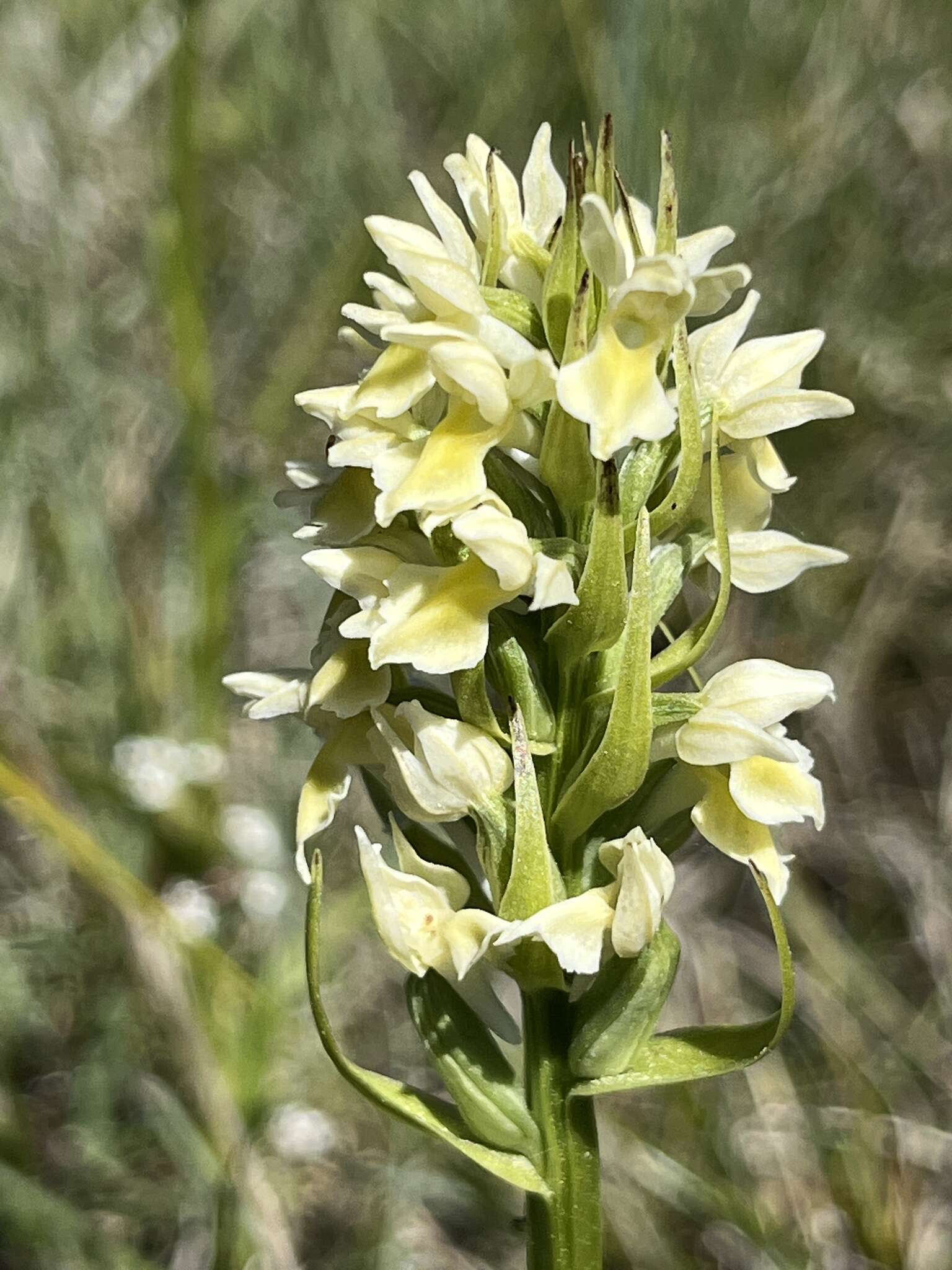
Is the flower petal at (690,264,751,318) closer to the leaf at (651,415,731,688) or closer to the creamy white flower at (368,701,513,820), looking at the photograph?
Answer: the leaf at (651,415,731,688)

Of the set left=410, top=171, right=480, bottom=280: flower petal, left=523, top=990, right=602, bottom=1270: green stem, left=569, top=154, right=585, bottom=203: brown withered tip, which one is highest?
left=410, top=171, right=480, bottom=280: flower petal

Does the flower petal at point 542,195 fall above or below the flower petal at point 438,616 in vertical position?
above

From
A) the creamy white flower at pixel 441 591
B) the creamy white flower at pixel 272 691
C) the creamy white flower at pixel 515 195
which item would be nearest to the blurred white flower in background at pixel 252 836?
the creamy white flower at pixel 272 691

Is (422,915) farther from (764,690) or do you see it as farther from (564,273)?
→ (564,273)

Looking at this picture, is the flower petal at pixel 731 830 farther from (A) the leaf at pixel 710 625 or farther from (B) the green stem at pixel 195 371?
(B) the green stem at pixel 195 371

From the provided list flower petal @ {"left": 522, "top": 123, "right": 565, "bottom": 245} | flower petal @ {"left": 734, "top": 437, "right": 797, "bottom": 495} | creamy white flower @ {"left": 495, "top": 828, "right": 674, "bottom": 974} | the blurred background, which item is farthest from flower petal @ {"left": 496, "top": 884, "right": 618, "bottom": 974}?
the blurred background

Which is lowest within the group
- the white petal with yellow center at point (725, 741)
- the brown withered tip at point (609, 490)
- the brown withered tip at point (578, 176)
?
the white petal with yellow center at point (725, 741)

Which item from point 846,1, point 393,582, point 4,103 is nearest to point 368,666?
point 393,582
